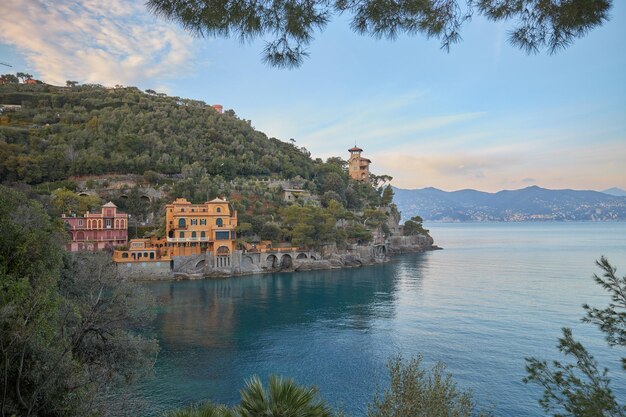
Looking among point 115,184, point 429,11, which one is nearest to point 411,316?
point 429,11

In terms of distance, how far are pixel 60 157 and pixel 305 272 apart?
36.0 metres

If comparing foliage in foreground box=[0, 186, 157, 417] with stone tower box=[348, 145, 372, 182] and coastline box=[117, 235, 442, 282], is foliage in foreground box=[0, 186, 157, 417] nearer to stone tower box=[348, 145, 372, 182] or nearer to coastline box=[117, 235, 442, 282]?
coastline box=[117, 235, 442, 282]

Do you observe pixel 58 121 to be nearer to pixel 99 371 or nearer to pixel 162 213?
pixel 162 213

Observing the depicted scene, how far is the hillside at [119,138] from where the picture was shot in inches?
2141

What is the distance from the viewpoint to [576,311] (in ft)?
90.5

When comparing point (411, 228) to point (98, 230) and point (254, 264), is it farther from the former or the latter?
point (98, 230)

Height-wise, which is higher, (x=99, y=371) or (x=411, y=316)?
(x=99, y=371)

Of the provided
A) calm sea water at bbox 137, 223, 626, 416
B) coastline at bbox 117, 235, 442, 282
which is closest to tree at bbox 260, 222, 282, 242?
coastline at bbox 117, 235, 442, 282

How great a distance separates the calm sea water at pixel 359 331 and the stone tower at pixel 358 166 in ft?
159

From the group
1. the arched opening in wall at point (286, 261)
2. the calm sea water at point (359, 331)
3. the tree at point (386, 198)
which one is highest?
the tree at point (386, 198)

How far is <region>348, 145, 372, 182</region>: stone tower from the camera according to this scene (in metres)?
90.2

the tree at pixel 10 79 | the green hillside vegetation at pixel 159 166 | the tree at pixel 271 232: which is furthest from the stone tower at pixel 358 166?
the tree at pixel 10 79

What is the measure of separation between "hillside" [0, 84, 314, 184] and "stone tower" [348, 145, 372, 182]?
46.2 ft

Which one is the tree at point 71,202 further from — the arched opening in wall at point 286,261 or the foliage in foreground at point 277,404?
the foliage in foreground at point 277,404
